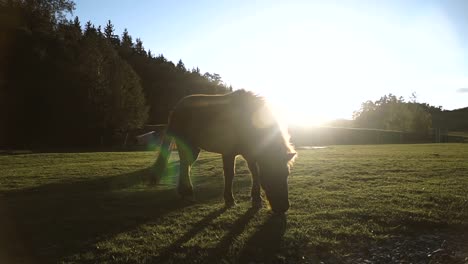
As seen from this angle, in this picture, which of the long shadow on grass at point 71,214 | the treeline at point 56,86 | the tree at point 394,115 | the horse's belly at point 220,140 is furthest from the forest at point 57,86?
the tree at point 394,115

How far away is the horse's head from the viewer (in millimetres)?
8000

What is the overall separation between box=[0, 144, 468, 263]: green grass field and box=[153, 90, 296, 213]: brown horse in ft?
2.18

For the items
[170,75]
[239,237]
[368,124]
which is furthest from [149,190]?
[368,124]

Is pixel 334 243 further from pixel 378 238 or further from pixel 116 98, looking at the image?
pixel 116 98

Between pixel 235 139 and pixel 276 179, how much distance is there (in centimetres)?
165

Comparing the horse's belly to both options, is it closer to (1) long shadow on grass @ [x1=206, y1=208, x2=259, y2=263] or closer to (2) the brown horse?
(2) the brown horse

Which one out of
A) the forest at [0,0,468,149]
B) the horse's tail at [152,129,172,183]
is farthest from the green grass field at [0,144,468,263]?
the forest at [0,0,468,149]

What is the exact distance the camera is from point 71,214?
29.0 feet

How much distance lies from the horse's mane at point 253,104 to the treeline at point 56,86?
4902cm

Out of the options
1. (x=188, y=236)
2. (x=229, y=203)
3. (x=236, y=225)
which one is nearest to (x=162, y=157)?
(x=229, y=203)

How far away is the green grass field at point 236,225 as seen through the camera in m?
6.16

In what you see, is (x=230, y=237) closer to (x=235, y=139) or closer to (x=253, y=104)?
(x=235, y=139)

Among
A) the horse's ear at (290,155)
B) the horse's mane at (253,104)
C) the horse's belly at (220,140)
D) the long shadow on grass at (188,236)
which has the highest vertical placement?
the horse's mane at (253,104)

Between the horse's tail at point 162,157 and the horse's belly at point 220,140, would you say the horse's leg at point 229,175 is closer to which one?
the horse's belly at point 220,140
